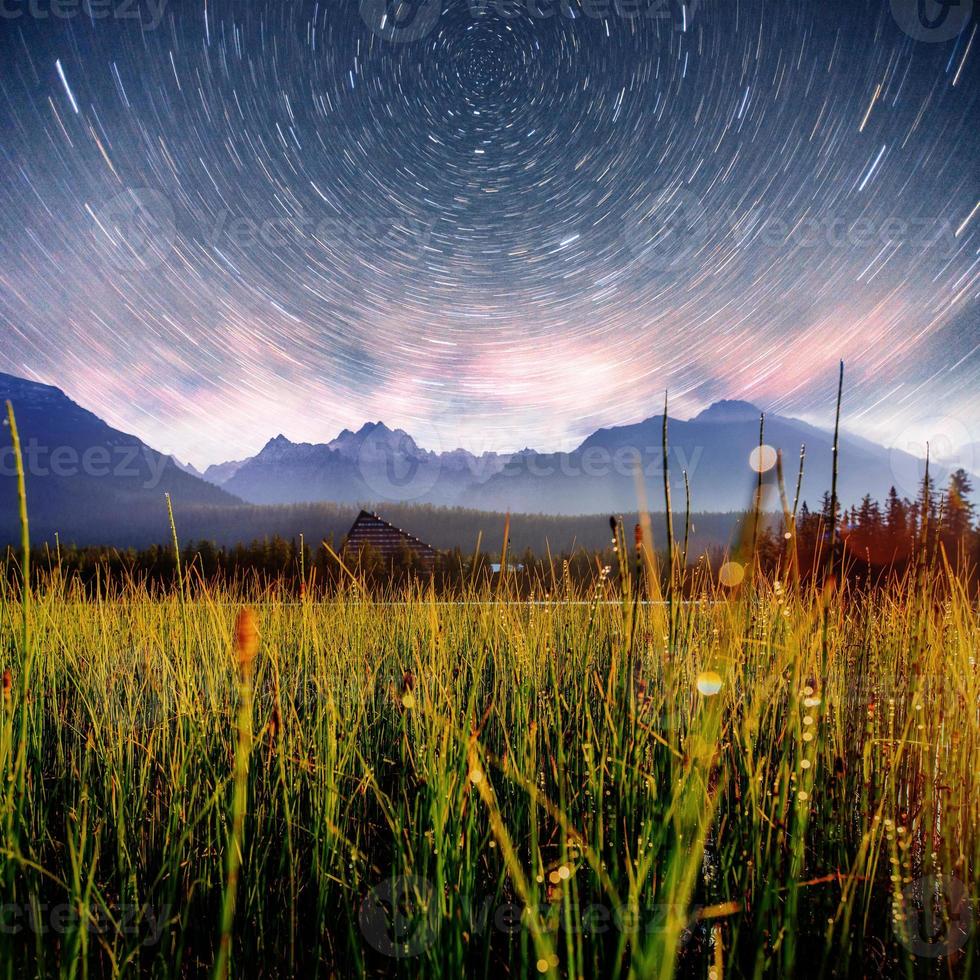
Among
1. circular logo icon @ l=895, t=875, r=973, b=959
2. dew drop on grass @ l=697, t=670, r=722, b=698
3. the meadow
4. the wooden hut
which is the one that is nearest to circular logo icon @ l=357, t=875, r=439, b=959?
the meadow

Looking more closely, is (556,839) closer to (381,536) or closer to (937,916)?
(937,916)

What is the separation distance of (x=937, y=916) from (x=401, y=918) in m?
1.68

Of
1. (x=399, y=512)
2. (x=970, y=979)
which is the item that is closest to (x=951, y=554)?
(x=970, y=979)

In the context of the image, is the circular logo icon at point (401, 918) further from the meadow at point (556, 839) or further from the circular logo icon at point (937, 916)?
the circular logo icon at point (937, 916)

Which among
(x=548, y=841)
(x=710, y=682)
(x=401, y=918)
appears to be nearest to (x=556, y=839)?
(x=548, y=841)

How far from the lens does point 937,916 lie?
1975 mm

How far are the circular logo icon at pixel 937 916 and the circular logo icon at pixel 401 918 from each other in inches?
45.6

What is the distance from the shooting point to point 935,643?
281 centimetres

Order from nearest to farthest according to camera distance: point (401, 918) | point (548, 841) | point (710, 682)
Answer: point (710, 682) → point (401, 918) → point (548, 841)

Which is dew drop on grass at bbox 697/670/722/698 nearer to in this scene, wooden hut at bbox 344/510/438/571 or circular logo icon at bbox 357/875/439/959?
circular logo icon at bbox 357/875/439/959

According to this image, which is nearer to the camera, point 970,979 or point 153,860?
point 970,979

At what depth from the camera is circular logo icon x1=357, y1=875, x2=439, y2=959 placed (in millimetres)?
1474

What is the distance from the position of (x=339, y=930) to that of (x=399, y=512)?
280 ft

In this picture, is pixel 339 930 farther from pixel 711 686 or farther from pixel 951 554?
pixel 951 554
